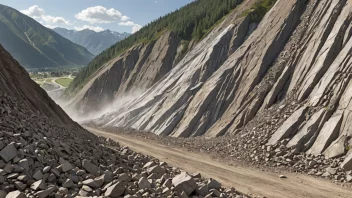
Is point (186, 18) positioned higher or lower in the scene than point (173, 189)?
higher

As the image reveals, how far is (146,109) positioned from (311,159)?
33.1 meters

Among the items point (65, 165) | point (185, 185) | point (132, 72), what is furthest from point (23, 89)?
point (132, 72)

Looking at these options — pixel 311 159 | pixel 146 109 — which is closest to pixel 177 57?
pixel 146 109

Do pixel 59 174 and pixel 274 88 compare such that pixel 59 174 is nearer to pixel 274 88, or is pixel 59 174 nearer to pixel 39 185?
pixel 39 185

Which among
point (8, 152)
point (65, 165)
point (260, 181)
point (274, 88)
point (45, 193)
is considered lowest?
point (260, 181)

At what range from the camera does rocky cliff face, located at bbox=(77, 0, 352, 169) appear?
26.2m

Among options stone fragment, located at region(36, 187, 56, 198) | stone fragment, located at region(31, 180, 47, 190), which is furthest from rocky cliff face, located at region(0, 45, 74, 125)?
stone fragment, located at region(36, 187, 56, 198)

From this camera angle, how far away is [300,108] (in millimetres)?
28828

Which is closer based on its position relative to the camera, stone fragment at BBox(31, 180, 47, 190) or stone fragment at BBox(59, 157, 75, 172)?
stone fragment at BBox(31, 180, 47, 190)

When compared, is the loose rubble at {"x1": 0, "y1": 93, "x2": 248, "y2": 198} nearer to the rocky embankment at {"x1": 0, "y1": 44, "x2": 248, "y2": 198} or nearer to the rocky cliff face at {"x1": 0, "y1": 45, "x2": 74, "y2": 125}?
the rocky embankment at {"x1": 0, "y1": 44, "x2": 248, "y2": 198}

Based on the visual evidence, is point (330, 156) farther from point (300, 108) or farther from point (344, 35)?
point (344, 35)

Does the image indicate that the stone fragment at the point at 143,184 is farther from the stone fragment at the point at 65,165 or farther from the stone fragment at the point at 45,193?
the stone fragment at the point at 45,193

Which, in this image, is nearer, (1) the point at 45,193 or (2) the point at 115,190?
(1) the point at 45,193

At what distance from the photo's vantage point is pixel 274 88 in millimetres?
34406
